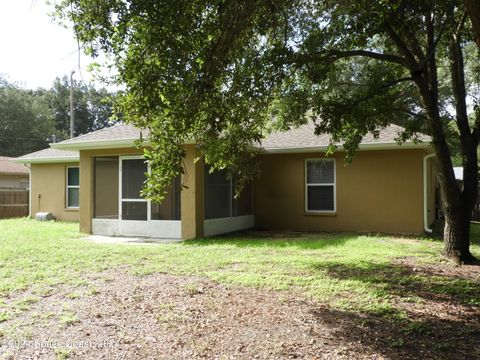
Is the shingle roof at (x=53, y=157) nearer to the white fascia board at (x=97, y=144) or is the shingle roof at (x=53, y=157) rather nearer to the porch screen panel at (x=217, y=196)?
the white fascia board at (x=97, y=144)

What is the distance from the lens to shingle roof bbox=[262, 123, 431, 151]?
38.9 feet

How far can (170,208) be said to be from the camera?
39.4 ft

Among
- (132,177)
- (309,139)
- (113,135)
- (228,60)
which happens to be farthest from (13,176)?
(228,60)

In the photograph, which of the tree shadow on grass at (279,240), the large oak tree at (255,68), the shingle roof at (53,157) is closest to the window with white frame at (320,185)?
the tree shadow on grass at (279,240)

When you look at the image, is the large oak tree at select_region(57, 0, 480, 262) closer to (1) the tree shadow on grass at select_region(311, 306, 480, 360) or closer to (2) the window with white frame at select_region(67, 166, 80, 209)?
(1) the tree shadow on grass at select_region(311, 306, 480, 360)

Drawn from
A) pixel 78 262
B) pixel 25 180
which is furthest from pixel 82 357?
pixel 25 180

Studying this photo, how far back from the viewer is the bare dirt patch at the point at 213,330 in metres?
3.85

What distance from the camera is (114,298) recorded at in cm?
548

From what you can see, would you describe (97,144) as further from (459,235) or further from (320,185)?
(459,235)

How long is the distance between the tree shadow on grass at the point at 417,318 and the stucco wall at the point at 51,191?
13563 millimetres

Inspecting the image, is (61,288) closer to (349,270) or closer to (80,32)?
(80,32)

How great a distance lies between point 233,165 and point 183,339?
9.84 ft

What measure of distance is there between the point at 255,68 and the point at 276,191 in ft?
24.8

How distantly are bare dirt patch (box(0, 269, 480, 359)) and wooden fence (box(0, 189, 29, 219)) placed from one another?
53.1 feet
